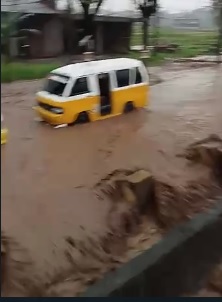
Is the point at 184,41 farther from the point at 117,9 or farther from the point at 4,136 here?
the point at 4,136

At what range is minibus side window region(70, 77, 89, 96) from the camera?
1.70m

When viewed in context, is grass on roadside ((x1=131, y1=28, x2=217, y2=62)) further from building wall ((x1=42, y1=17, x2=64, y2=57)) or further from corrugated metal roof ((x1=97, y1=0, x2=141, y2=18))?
building wall ((x1=42, y1=17, x2=64, y2=57))

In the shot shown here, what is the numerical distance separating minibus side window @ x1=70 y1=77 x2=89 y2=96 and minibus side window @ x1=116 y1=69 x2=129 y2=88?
0.45 ft

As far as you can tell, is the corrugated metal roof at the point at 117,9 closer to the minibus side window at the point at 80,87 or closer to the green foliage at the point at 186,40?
the green foliage at the point at 186,40

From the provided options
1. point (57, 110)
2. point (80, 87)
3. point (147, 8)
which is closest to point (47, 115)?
point (57, 110)

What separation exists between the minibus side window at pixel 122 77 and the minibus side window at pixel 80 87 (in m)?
0.14

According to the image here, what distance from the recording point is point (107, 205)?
4.66ft

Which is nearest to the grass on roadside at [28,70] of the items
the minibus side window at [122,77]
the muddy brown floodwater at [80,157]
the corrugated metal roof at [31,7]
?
the muddy brown floodwater at [80,157]

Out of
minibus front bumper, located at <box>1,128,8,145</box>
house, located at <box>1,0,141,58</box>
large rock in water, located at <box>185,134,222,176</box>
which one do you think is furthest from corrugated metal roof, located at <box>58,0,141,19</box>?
minibus front bumper, located at <box>1,128,8,145</box>

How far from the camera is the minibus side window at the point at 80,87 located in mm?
1695

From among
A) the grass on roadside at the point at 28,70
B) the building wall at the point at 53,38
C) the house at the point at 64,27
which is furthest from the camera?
the building wall at the point at 53,38

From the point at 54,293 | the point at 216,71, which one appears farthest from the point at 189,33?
the point at 54,293

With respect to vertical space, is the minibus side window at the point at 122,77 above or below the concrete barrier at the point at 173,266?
above

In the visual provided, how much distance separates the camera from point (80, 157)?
5.08 ft
